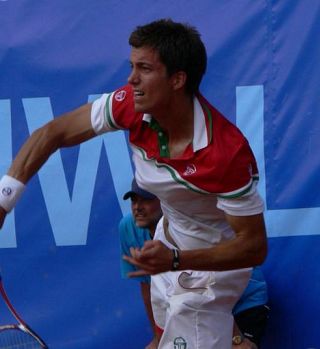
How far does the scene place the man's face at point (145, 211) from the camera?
4.96 metres

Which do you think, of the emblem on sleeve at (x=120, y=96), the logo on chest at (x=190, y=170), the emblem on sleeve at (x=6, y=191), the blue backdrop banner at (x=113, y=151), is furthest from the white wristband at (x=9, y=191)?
the blue backdrop banner at (x=113, y=151)

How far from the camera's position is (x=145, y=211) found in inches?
195

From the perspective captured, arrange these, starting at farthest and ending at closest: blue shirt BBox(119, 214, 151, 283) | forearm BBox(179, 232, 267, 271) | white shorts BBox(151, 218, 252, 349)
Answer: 1. blue shirt BBox(119, 214, 151, 283)
2. white shorts BBox(151, 218, 252, 349)
3. forearm BBox(179, 232, 267, 271)

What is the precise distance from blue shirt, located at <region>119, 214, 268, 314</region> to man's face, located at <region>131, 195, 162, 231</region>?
0.11 m

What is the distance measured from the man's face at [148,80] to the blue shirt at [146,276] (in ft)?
4.25

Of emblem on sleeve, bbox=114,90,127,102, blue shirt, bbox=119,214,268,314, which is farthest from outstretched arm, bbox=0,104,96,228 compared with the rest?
blue shirt, bbox=119,214,268,314

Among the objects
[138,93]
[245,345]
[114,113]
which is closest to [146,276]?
[245,345]

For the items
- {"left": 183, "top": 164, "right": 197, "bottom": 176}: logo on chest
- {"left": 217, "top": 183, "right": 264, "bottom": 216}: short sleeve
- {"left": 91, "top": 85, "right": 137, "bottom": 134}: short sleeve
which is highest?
{"left": 91, "top": 85, "right": 137, "bottom": 134}: short sleeve

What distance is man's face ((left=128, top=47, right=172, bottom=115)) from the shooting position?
3.82 meters

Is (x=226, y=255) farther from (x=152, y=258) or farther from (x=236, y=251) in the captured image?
(x=152, y=258)

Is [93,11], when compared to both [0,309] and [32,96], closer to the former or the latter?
[32,96]

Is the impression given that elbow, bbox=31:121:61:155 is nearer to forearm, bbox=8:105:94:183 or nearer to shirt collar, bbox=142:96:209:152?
forearm, bbox=8:105:94:183

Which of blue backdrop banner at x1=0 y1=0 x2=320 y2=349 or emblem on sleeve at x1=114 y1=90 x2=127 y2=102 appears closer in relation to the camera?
emblem on sleeve at x1=114 y1=90 x2=127 y2=102

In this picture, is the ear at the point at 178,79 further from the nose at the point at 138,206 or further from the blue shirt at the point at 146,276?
the blue shirt at the point at 146,276
